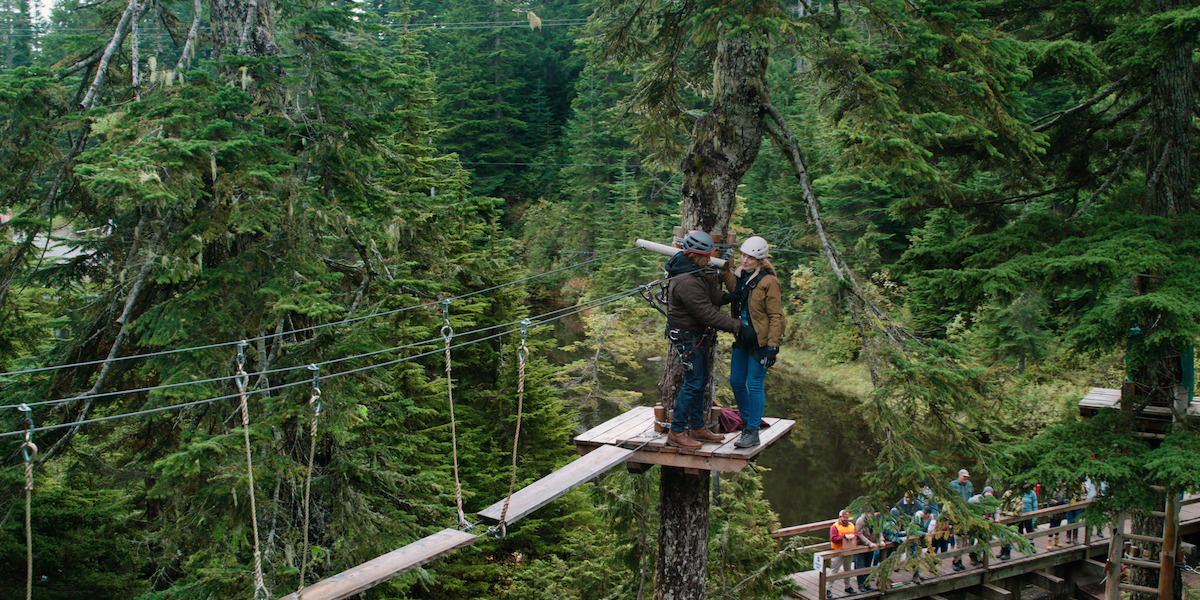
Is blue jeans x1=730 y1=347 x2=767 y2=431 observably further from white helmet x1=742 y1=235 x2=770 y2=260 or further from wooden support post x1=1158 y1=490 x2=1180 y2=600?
wooden support post x1=1158 y1=490 x2=1180 y2=600

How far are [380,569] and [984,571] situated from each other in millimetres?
12346

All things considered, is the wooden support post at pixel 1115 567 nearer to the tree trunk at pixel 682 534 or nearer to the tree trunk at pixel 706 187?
the tree trunk at pixel 682 534

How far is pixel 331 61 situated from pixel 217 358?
3.24 metres

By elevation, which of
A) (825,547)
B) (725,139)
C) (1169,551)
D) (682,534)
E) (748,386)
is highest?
(725,139)

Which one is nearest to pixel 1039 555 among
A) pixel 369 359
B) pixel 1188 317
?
pixel 1188 317

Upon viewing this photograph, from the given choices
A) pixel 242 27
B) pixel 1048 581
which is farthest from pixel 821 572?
pixel 242 27

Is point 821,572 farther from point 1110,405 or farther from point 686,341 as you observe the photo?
point 686,341

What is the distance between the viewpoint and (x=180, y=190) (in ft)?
19.3

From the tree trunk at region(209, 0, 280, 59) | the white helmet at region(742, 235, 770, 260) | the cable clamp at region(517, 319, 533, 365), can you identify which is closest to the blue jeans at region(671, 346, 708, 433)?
the white helmet at region(742, 235, 770, 260)

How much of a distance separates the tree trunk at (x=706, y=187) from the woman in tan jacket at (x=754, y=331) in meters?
0.71

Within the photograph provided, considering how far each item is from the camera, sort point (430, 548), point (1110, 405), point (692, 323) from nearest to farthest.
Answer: point (430, 548) → point (692, 323) → point (1110, 405)

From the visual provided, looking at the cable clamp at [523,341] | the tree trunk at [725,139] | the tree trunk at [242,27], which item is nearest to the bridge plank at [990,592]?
the tree trunk at [725,139]

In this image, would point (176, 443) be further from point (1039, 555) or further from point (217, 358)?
point (1039, 555)

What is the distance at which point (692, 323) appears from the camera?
5859 mm
